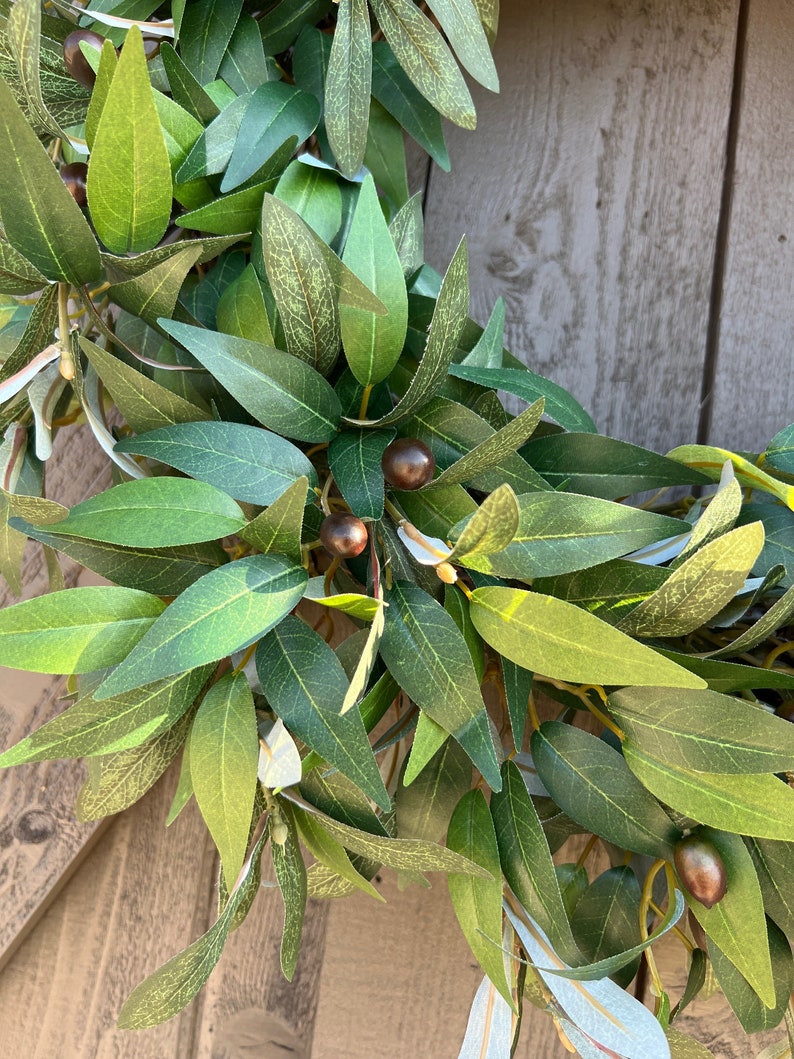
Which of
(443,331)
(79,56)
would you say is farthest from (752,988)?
(79,56)

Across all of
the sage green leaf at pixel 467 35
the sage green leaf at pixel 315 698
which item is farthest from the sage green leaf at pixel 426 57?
the sage green leaf at pixel 315 698

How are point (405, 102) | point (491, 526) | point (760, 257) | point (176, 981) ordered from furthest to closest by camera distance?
point (760, 257) < point (405, 102) < point (176, 981) < point (491, 526)

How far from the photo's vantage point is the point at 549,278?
0.71m

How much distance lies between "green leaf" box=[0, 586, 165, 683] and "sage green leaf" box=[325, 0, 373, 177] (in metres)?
0.29

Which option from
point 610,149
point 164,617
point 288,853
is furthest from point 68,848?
point 610,149

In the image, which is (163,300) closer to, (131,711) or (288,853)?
(131,711)

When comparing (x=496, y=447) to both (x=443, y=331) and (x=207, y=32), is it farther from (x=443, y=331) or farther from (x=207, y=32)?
(x=207, y=32)

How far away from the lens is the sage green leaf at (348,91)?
500 mm

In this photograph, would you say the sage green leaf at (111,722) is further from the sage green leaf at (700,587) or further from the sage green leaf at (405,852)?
the sage green leaf at (700,587)

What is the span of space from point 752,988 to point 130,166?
21.8 inches

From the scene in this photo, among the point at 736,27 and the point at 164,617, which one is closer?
the point at 164,617

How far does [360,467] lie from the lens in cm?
43

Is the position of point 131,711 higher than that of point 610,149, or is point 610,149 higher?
point 610,149

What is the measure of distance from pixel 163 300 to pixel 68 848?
539 millimetres
